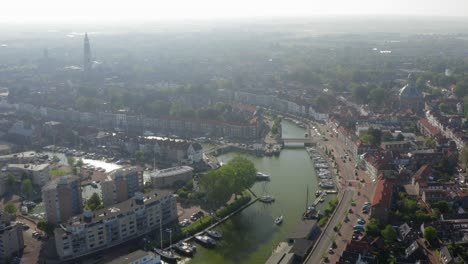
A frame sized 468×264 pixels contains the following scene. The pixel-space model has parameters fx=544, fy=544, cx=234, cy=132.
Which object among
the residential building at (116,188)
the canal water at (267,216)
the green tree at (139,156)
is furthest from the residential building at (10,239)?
the green tree at (139,156)

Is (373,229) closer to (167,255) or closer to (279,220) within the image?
(279,220)

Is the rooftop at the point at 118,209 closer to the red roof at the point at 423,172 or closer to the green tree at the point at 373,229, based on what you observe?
the green tree at the point at 373,229

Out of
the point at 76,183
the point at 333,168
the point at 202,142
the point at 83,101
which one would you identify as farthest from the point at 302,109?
the point at 76,183

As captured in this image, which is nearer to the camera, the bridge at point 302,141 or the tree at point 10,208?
the tree at point 10,208

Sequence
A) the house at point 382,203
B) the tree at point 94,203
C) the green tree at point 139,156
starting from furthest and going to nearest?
the green tree at point 139,156 → the tree at point 94,203 → the house at point 382,203

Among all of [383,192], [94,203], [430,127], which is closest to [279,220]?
[383,192]

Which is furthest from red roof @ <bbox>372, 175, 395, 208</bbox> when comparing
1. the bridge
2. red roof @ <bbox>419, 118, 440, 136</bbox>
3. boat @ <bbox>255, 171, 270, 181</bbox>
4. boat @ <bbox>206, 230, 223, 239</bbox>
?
red roof @ <bbox>419, 118, 440, 136</bbox>

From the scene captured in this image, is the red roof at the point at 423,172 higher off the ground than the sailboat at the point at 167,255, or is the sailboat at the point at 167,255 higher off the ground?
the red roof at the point at 423,172
